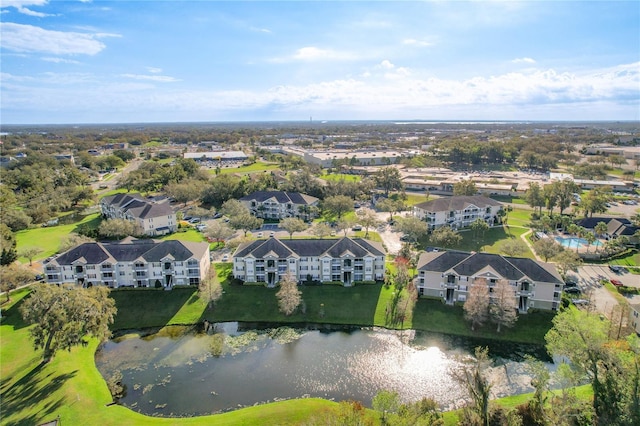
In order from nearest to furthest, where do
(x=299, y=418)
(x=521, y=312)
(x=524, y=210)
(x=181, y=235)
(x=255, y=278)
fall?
(x=299, y=418) → (x=521, y=312) → (x=255, y=278) → (x=181, y=235) → (x=524, y=210)

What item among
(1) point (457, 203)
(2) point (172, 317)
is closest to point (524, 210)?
(1) point (457, 203)

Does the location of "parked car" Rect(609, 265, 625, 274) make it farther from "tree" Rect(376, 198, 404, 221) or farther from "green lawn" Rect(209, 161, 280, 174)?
"green lawn" Rect(209, 161, 280, 174)

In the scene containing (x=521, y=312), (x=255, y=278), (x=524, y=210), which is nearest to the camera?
(x=521, y=312)

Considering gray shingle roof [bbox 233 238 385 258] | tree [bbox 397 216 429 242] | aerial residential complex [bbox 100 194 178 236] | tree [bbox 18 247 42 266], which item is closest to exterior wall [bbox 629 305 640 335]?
gray shingle roof [bbox 233 238 385 258]

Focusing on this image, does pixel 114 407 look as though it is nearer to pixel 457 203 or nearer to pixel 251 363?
pixel 251 363

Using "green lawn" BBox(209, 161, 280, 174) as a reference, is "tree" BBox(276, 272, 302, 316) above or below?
below

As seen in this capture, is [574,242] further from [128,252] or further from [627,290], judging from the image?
[128,252]

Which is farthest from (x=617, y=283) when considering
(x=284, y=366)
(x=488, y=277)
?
(x=284, y=366)
